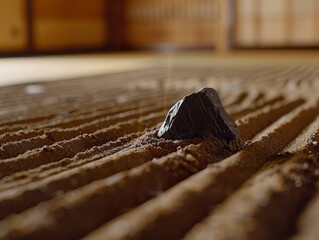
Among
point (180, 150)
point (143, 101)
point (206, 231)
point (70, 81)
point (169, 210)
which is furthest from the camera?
point (70, 81)

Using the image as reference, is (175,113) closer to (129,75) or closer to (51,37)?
(129,75)

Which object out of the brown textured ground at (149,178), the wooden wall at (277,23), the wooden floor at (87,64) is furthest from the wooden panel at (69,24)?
the brown textured ground at (149,178)

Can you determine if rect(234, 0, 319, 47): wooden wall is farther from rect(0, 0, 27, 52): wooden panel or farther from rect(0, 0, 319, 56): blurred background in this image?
rect(0, 0, 27, 52): wooden panel

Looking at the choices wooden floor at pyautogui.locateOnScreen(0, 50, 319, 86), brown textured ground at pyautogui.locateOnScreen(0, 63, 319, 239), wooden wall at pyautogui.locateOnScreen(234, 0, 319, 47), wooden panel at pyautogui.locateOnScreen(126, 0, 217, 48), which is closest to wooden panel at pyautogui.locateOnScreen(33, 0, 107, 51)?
wooden panel at pyautogui.locateOnScreen(126, 0, 217, 48)

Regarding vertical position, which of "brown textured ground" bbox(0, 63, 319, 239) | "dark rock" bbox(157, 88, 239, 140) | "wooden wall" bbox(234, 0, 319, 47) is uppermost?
"wooden wall" bbox(234, 0, 319, 47)

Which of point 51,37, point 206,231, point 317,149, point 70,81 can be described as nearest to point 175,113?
point 317,149

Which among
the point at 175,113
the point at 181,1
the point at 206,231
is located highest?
the point at 181,1
